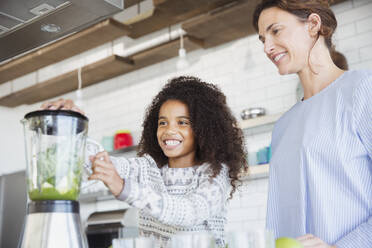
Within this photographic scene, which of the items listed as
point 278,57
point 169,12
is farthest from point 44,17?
point 169,12

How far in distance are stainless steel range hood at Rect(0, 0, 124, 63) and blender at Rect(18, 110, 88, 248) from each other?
1.79 feet

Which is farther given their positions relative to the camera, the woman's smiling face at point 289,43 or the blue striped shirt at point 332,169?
the woman's smiling face at point 289,43

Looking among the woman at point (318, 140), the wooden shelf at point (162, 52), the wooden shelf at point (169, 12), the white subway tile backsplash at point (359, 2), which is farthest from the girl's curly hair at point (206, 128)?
the wooden shelf at point (162, 52)

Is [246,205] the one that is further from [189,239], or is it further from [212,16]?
[189,239]

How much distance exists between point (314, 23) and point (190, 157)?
60cm

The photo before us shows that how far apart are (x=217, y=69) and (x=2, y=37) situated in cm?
245

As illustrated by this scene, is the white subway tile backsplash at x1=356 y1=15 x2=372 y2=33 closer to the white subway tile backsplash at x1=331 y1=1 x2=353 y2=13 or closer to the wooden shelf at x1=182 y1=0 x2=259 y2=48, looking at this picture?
the white subway tile backsplash at x1=331 y1=1 x2=353 y2=13

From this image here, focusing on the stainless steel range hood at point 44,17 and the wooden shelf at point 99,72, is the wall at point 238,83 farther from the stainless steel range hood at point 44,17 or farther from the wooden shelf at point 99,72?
the stainless steel range hood at point 44,17

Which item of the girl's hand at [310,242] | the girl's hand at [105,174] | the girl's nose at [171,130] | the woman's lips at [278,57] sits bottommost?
the girl's hand at [310,242]

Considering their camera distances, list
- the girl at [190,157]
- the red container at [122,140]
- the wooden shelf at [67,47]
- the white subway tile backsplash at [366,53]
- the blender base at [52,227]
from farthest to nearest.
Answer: the red container at [122,140], the wooden shelf at [67,47], the white subway tile backsplash at [366,53], the girl at [190,157], the blender base at [52,227]

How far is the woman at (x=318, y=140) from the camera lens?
119cm

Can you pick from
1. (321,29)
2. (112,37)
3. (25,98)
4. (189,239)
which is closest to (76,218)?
(189,239)

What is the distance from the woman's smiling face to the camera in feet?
4.60

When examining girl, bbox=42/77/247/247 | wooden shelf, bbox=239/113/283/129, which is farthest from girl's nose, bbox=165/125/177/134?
wooden shelf, bbox=239/113/283/129
